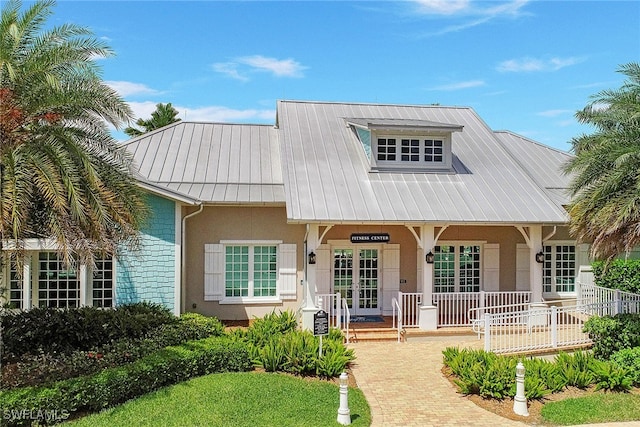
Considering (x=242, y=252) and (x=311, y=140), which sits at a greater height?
(x=311, y=140)

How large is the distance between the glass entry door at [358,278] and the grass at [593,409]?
23.8 feet

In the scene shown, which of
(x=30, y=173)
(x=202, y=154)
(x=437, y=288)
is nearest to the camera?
(x=30, y=173)

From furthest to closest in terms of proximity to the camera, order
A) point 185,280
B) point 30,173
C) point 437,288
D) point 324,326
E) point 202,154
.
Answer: point 202,154
point 437,288
point 185,280
point 324,326
point 30,173

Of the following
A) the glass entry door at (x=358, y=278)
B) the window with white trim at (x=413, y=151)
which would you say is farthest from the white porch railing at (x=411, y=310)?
the window with white trim at (x=413, y=151)

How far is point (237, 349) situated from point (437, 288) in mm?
8029

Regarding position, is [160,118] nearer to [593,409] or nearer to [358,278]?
[358,278]

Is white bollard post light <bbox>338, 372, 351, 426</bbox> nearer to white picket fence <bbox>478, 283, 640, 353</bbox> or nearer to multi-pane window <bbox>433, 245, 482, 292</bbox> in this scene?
white picket fence <bbox>478, 283, 640, 353</bbox>

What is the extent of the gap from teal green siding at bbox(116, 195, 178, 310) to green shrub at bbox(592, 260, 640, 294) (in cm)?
1352

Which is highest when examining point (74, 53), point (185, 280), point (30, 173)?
point (74, 53)

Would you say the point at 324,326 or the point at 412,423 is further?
the point at 324,326

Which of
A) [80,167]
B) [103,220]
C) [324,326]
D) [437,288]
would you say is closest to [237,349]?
[324,326]

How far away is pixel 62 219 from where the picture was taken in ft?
28.1

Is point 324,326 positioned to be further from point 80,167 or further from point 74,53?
point 74,53

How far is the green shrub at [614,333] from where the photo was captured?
11141mm
